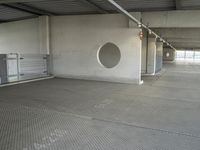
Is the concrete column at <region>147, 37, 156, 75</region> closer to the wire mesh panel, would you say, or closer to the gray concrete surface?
the wire mesh panel

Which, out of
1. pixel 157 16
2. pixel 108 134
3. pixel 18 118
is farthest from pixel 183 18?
Answer: pixel 18 118

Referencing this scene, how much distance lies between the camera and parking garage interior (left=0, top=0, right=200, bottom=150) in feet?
9.89

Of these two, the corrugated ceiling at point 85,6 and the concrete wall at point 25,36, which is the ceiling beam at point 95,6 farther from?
the concrete wall at point 25,36

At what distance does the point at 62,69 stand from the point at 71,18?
7.40ft

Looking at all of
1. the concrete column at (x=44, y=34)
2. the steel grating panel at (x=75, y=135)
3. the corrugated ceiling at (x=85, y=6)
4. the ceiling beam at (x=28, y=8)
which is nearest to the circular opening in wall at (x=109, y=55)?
the corrugated ceiling at (x=85, y=6)

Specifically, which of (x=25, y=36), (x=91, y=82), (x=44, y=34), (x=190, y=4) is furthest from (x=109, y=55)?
(x=190, y=4)

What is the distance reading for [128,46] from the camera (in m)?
7.98

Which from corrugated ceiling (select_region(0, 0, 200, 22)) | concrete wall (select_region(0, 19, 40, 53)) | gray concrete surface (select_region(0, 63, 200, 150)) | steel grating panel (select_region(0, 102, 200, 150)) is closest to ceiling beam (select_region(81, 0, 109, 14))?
corrugated ceiling (select_region(0, 0, 200, 22))

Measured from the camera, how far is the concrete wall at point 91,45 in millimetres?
7965

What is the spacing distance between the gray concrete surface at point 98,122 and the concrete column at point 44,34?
13.1 ft

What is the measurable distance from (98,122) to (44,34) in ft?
22.0

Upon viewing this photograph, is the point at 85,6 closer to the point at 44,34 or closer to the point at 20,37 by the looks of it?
the point at 44,34

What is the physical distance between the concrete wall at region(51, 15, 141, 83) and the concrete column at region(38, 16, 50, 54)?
0.23m

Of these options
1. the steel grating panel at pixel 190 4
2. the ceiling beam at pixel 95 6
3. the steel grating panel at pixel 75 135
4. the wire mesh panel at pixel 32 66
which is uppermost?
the ceiling beam at pixel 95 6
